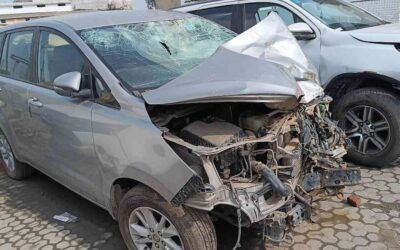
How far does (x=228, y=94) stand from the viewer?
2.59 meters

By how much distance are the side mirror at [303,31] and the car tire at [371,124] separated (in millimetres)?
817

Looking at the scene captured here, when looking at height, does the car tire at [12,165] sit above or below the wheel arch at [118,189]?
below

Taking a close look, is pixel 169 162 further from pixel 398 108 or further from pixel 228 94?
pixel 398 108

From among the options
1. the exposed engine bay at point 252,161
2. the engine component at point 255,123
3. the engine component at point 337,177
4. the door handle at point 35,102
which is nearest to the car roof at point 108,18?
the door handle at point 35,102

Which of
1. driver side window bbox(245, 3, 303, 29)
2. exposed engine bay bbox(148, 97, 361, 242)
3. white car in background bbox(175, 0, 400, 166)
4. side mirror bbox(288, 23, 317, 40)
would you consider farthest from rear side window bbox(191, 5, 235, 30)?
exposed engine bay bbox(148, 97, 361, 242)

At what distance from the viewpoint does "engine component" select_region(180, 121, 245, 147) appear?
8.78 feet

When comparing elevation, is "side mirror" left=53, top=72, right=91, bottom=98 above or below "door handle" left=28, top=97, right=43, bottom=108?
above

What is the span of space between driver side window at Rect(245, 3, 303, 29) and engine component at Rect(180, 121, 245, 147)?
2673mm

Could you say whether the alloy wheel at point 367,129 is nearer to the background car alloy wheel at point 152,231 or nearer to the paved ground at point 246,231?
the paved ground at point 246,231

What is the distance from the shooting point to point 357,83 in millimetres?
4461

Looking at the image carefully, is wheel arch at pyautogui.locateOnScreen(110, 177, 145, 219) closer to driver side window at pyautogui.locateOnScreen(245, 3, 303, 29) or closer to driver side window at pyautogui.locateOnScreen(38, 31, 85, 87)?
driver side window at pyautogui.locateOnScreen(38, 31, 85, 87)

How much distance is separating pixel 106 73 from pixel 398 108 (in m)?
2.83

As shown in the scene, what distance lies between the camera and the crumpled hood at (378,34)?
→ 423cm

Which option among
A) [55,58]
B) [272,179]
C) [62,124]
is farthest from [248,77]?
[55,58]
